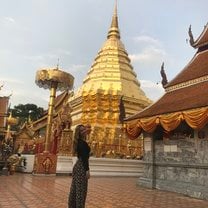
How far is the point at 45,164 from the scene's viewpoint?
14.7 meters

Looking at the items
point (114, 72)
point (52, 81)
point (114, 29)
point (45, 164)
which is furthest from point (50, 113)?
point (114, 29)

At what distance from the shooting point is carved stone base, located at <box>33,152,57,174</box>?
48.0 ft

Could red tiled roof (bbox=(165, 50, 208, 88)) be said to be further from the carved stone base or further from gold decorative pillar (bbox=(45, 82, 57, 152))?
the carved stone base

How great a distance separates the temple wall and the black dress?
16.0 feet

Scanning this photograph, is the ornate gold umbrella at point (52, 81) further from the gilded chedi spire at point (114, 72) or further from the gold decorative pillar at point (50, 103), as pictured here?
the gilded chedi spire at point (114, 72)

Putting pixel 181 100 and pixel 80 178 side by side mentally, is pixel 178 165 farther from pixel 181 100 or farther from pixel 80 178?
pixel 80 178

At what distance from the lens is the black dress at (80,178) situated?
496 cm

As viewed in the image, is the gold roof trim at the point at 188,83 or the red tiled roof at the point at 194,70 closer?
the gold roof trim at the point at 188,83

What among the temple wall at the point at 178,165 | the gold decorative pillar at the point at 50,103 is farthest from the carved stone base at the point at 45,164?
the temple wall at the point at 178,165

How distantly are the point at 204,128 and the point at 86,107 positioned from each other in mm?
14403

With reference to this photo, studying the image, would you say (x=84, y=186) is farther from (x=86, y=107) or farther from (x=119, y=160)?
(x=86, y=107)

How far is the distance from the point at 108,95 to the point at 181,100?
12873 mm

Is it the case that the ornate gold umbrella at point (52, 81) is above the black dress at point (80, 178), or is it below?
above

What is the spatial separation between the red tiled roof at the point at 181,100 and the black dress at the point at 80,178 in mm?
4482
